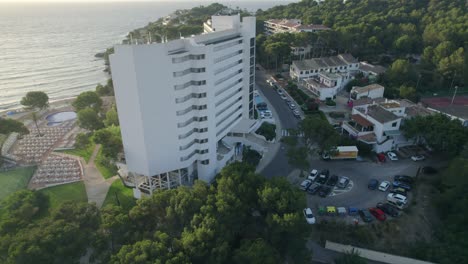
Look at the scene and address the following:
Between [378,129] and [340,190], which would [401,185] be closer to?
[340,190]

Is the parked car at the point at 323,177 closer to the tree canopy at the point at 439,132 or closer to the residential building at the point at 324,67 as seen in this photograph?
the tree canopy at the point at 439,132

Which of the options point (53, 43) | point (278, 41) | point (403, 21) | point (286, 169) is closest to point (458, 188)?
point (286, 169)

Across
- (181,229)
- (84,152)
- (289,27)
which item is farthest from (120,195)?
(289,27)

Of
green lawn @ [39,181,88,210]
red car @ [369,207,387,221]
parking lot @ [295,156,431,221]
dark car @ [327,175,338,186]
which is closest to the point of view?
red car @ [369,207,387,221]

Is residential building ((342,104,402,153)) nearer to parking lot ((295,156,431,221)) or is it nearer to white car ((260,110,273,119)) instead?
parking lot ((295,156,431,221))

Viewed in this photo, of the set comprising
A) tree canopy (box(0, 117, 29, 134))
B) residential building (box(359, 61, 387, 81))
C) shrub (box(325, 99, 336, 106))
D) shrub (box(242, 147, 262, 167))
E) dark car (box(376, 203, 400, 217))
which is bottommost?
dark car (box(376, 203, 400, 217))

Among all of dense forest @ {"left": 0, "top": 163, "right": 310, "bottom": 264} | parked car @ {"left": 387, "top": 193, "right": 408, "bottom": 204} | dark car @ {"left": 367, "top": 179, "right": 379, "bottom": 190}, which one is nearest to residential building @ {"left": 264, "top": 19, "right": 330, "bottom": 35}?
dark car @ {"left": 367, "top": 179, "right": 379, "bottom": 190}
